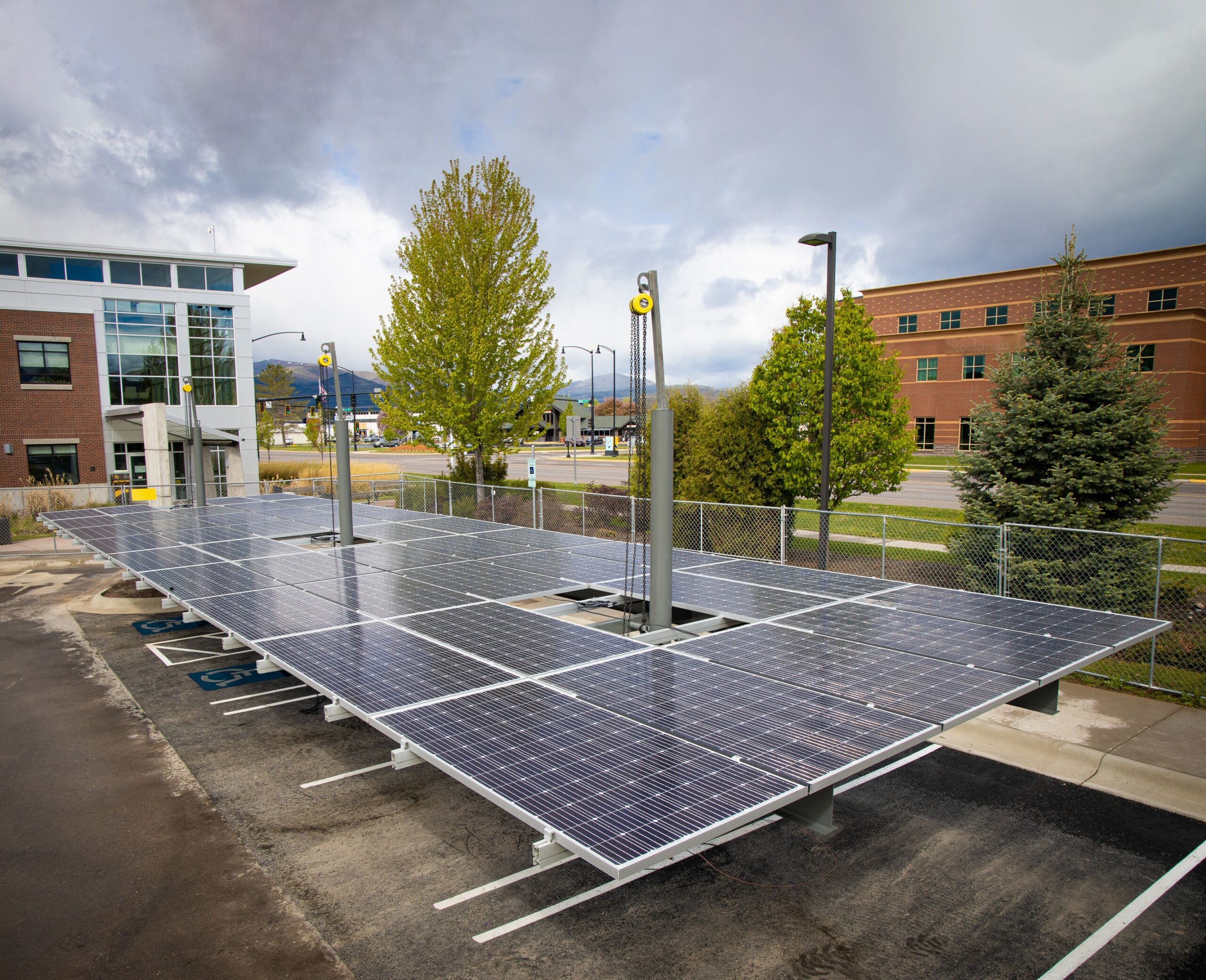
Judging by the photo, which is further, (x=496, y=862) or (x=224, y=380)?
(x=224, y=380)

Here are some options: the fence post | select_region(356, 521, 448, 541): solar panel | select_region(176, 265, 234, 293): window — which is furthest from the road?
select_region(356, 521, 448, 541): solar panel

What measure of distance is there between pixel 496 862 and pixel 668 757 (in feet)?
8.26

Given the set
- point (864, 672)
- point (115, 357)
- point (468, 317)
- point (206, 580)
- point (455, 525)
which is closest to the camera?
point (864, 672)

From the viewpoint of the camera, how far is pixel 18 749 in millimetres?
9531

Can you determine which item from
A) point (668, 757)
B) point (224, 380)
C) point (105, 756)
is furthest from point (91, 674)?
point (224, 380)

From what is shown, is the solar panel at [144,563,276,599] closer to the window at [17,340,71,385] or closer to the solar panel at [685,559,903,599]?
the solar panel at [685,559,903,599]

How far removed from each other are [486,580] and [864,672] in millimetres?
6459

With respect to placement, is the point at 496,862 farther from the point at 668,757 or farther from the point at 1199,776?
the point at 1199,776

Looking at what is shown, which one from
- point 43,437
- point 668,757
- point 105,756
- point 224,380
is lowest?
point 105,756

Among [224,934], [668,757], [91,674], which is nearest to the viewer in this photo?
[668,757]

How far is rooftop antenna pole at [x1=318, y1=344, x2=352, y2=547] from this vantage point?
566 inches

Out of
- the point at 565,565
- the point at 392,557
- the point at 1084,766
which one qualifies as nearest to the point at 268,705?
the point at 392,557

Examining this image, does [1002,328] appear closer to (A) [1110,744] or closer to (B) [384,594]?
(A) [1110,744]

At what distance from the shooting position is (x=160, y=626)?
15797 millimetres
